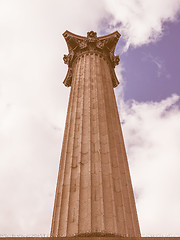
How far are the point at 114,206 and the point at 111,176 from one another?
6.29 ft

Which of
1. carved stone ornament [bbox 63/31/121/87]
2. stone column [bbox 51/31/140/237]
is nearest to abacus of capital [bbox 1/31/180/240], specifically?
stone column [bbox 51/31/140/237]

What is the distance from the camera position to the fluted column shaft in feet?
43.7

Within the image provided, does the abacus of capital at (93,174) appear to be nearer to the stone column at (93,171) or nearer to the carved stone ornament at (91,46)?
the stone column at (93,171)

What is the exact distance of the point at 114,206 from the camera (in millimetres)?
13875

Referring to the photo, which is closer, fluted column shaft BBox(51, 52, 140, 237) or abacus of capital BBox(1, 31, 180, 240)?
abacus of capital BBox(1, 31, 180, 240)

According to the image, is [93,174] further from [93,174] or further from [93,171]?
[93,171]

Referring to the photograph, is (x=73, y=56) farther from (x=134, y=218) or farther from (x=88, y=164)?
(x=134, y=218)

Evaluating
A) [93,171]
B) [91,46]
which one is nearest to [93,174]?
[93,171]

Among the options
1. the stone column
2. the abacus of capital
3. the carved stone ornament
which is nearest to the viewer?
the abacus of capital

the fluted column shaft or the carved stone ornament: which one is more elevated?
the carved stone ornament

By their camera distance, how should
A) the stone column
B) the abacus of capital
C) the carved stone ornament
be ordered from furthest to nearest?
the carved stone ornament
the stone column
the abacus of capital

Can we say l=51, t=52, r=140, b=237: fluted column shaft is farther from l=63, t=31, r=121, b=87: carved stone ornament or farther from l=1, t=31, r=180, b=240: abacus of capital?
l=63, t=31, r=121, b=87: carved stone ornament

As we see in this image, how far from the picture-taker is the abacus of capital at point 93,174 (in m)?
13.1

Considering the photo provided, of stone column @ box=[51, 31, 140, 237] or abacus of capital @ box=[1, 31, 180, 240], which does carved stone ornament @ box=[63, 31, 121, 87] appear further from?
abacus of capital @ box=[1, 31, 180, 240]
